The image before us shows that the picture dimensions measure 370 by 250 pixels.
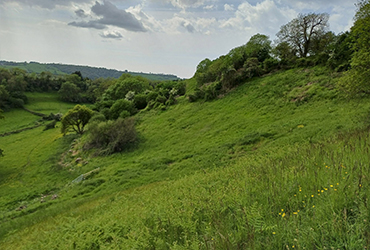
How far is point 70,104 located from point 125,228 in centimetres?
11439

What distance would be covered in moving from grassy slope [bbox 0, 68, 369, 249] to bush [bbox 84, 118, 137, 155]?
197 centimetres

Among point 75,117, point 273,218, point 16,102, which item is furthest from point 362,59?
point 16,102

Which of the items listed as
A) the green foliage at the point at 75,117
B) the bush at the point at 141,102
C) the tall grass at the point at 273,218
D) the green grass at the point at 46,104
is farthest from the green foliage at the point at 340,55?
the green grass at the point at 46,104

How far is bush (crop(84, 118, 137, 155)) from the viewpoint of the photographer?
2945 cm

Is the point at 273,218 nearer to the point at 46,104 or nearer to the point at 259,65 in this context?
the point at 259,65

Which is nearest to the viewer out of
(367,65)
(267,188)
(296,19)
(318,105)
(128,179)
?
(267,188)

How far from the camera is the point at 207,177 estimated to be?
405 inches

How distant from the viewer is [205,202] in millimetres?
5465

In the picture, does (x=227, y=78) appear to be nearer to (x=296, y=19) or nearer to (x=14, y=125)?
(x=296, y=19)

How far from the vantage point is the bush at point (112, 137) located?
29453mm

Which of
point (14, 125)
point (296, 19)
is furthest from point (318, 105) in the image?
point (14, 125)

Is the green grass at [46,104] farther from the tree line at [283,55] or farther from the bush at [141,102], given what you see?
the tree line at [283,55]

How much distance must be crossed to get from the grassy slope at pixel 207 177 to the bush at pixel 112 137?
1971mm

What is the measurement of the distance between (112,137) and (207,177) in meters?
23.2
